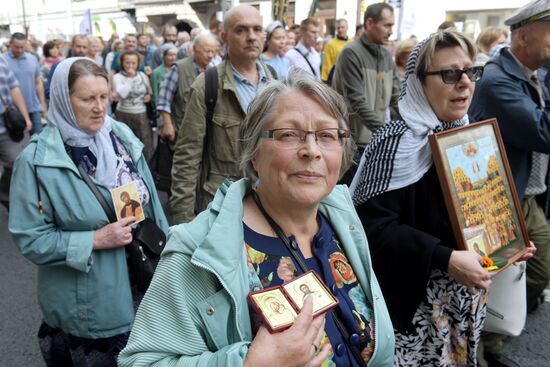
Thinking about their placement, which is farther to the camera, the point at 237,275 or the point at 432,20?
the point at 432,20

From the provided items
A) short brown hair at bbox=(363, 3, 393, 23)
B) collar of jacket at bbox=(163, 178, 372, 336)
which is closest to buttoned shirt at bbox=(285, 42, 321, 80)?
short brown hair at bbox=(363, 3, 393, 23)

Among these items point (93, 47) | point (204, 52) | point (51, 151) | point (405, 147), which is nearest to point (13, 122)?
point (204, 52)

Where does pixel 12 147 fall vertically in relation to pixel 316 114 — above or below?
below

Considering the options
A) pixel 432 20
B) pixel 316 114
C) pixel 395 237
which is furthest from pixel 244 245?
pixel 432 20

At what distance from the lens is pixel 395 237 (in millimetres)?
1998

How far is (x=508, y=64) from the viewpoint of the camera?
101 inches

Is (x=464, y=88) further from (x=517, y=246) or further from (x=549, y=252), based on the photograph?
(x=549, y=252)

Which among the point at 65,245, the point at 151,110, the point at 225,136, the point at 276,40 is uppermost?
the point at 276,40

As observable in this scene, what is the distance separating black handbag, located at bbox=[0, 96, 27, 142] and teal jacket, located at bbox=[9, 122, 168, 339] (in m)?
3.13

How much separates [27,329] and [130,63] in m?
4.13

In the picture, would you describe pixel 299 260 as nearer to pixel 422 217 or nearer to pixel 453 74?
pixel 422 217

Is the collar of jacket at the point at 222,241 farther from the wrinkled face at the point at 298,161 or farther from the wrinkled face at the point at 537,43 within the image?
the wrinkled face at the point at 537,43

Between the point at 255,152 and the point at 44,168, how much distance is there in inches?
41.1

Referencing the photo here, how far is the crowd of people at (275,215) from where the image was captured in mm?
1251
